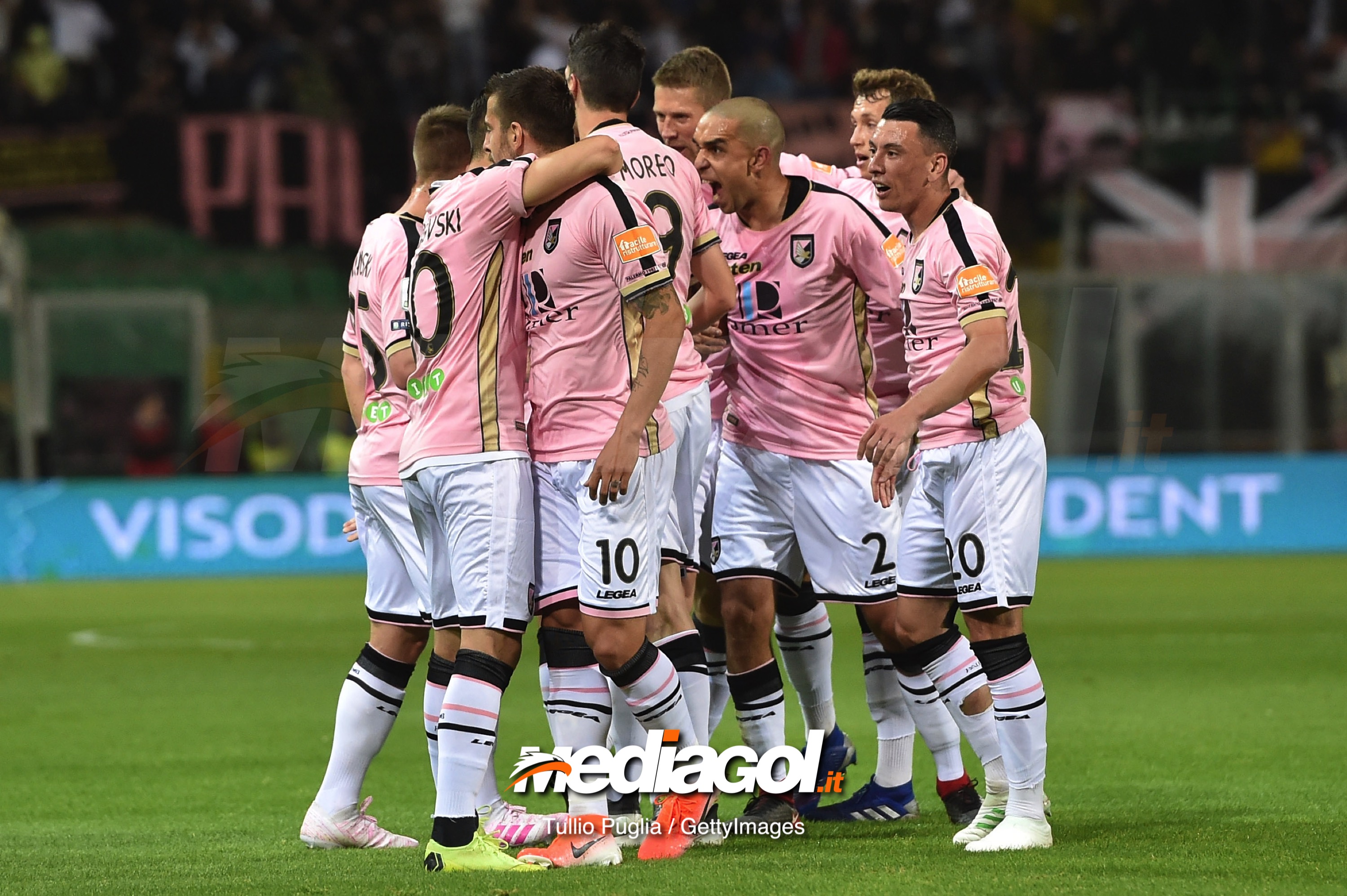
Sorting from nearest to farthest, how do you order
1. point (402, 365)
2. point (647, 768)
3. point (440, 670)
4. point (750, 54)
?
1. point (647, 768)
2. point (440, 670)
3. point (402, 365)
4. point (750, 54)

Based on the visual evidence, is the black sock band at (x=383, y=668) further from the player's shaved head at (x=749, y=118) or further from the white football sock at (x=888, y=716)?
the player's shaved head at (x=749, y=118)

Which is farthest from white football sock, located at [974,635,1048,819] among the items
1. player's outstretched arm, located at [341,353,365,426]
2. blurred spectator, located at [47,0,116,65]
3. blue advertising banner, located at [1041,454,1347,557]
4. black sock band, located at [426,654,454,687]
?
blurred spectator, located at [47,0,116,65]

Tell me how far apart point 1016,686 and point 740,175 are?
6.34 ft

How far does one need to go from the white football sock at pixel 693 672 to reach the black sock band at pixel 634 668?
1.35 feet

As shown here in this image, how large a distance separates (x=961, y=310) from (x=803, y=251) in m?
1.11

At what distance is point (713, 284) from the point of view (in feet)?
18.4

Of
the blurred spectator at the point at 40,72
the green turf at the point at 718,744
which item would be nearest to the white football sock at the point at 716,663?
the green turf at the point at 718,744

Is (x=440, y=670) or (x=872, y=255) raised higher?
(x=872, y=255)

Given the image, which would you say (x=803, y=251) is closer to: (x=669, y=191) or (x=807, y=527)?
(x=807, y=527)

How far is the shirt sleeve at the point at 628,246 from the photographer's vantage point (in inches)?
198

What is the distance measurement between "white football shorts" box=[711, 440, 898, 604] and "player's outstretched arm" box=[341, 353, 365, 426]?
129cm

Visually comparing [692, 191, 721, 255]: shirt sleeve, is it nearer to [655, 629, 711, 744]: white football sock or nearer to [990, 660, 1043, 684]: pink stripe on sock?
[655, 629, 711, 744]: white football sock

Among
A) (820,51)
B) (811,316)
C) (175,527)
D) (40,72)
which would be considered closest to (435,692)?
(811,316)

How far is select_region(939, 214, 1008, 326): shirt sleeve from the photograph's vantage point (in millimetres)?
5203
